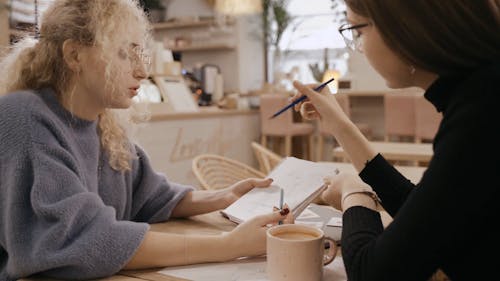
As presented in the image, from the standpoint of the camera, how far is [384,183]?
2.87 ft

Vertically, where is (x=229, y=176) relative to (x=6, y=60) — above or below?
below

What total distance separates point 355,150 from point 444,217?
0.36m

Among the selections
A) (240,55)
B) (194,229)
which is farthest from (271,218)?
(240,55)

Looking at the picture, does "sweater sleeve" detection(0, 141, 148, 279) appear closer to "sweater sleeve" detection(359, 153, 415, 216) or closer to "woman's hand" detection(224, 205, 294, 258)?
"woman's hand" detection(224, 205, 294, 258)

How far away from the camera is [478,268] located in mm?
578

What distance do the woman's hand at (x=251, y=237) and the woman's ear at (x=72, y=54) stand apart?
1.69 feet

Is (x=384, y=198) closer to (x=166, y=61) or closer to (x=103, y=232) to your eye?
(x=103, y=232)

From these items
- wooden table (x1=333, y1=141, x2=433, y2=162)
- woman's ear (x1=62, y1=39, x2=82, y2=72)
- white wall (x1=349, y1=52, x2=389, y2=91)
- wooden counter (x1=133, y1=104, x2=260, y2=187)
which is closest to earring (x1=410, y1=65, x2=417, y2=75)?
woman's ear (x1=62, y1=39, x2=82, y2=72)

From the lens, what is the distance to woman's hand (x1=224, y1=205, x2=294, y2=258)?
32.2 inches

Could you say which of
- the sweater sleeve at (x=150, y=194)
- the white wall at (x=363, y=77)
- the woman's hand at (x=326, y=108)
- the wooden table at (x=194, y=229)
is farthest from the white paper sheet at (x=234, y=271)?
the white wall at (x=363, y=77)

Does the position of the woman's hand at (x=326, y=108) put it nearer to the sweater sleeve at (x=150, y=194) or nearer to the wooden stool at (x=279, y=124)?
A: the sweater sleeve at (x=150, y=194)

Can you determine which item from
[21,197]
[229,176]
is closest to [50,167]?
[21,197]

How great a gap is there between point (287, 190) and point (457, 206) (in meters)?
0.56

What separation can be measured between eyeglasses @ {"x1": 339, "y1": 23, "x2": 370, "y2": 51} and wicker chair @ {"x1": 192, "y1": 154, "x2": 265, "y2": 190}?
3.26 feet
